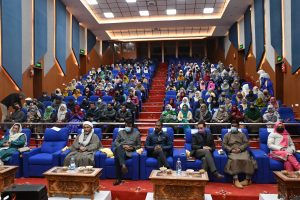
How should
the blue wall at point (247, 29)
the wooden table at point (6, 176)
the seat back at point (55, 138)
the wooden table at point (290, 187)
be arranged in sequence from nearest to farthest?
the wooden table at point (290, 187) < the wooden table at point (6, 176) < the seat back at point (55, 138) < the blue wall at point (247, 29)

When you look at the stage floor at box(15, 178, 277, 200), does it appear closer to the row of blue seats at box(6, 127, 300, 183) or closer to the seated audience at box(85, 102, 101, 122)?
the row of blue seats at box(6, 127, 300, 183)

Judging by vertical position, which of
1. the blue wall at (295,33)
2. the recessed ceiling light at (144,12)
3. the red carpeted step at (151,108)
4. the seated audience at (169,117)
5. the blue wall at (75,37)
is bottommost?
the seated audience at (169,117)

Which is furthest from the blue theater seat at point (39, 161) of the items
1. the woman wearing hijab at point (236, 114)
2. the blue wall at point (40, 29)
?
the blue wall at point (40, 29)

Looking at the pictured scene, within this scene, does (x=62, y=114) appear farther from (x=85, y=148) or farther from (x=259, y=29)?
(x=259, y=29)

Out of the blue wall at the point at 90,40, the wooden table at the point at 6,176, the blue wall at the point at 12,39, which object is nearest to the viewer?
the wooden table at the point at 6,176

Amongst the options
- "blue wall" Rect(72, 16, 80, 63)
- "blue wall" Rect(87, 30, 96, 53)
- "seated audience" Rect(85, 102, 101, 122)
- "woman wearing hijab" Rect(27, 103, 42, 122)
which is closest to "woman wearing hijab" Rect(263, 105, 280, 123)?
"seated audience" Rect(85, 102, 101, 122)

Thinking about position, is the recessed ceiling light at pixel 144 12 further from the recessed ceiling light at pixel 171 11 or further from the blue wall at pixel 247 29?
the blue wall at pixel 247 29

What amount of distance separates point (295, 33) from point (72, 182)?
665 cm

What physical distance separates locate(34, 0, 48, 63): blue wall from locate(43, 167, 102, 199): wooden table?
6.52 meters

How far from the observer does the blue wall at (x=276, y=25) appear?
8.84m

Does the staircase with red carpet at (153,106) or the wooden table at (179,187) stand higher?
the staircase with red carpet at (153,106)

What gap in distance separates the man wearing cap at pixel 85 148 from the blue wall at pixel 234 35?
1081 cm

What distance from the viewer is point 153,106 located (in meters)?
9.90

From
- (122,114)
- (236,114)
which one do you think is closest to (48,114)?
(122,114)
